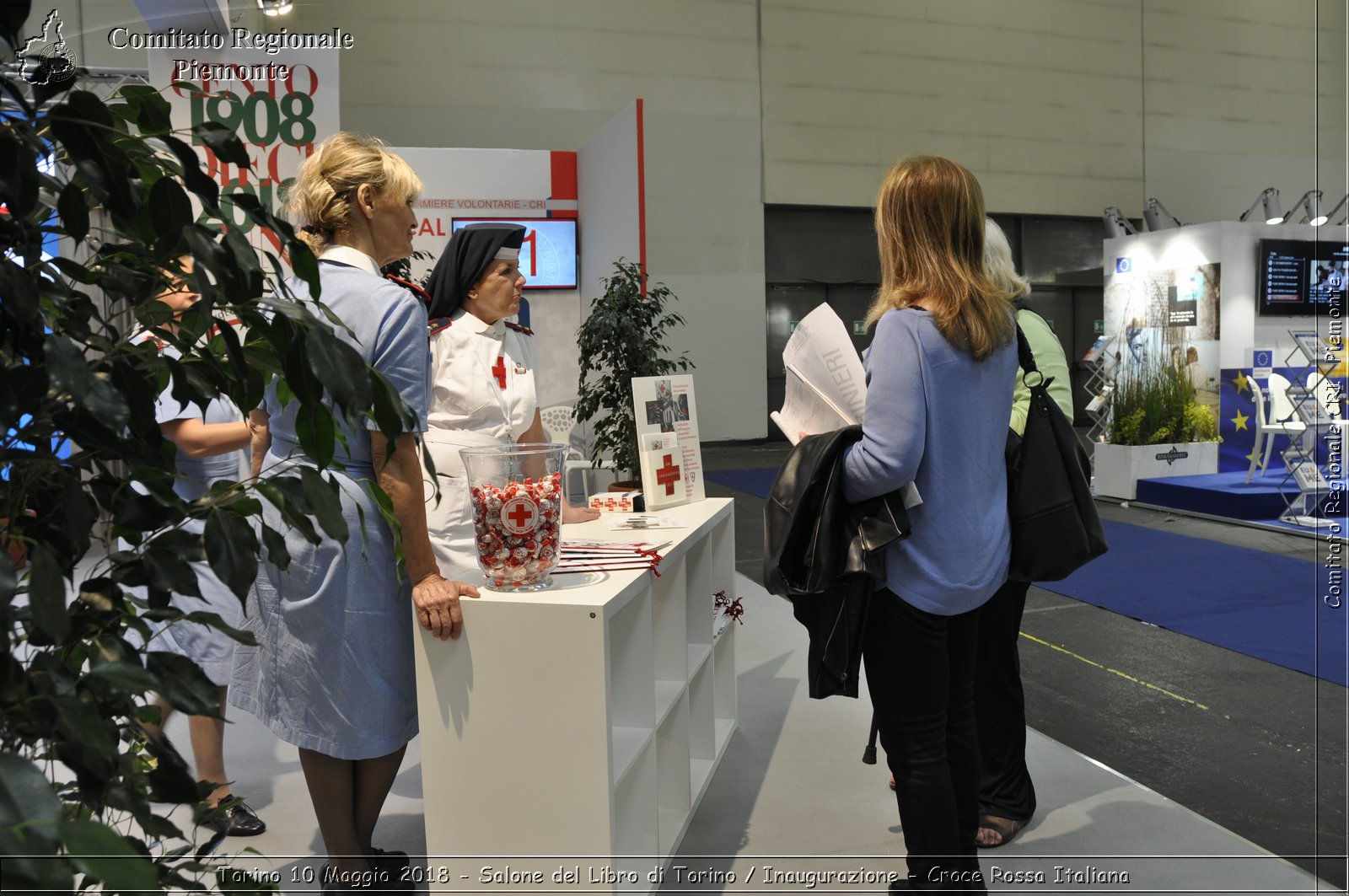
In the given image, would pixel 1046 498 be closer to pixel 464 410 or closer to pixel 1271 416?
pixel 464 410

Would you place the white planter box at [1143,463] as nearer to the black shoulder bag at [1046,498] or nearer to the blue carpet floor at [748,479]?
the blue carpet floor at [748,479]

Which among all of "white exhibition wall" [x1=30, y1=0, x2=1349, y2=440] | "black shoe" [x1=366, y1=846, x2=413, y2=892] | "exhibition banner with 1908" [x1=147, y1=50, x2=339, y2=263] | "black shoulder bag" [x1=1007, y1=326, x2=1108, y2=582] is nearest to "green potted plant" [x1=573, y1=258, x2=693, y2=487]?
"exhibition banner with 1908" [x1=147, y1=50, x2=339, y2=263]

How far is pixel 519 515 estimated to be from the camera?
1701mm

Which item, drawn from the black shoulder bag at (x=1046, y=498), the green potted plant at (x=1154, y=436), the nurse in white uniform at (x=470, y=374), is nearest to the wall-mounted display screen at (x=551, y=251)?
the green potted plant at (x=1154, y=436)

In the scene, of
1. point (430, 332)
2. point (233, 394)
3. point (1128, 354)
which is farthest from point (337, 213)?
point (1128, 354)

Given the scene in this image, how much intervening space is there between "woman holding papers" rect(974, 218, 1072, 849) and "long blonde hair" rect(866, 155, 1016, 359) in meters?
0.52

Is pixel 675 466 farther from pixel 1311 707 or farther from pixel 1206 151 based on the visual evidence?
pixel 1206 151

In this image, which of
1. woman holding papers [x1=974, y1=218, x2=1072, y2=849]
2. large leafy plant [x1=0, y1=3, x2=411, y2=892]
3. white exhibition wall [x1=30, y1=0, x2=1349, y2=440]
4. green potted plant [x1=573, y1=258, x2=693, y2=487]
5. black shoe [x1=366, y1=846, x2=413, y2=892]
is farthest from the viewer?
white exhibition wall [x1=30, y1=0, x2=1349, y2=440]

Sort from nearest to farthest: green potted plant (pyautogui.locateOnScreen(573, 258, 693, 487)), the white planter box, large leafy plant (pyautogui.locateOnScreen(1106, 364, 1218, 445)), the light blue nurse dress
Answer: the light blue nurse dress → green potted plant (pyautogui.locateOnScreen(573, 258, 693, 487)) → the white planter box → large leafy plant (pyautogui.locateOnScreen(1106, 364, 1218, 445))

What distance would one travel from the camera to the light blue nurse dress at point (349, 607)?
168 centimetres

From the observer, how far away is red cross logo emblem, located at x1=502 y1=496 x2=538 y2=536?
1.69 metres

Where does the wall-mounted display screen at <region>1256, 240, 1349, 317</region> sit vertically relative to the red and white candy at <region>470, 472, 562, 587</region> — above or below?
above

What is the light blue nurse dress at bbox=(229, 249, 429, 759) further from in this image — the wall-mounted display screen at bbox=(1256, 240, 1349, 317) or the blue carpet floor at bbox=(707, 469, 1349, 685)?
the wall-mounted display screen at bbox=(1256, 240, 1349, 317)

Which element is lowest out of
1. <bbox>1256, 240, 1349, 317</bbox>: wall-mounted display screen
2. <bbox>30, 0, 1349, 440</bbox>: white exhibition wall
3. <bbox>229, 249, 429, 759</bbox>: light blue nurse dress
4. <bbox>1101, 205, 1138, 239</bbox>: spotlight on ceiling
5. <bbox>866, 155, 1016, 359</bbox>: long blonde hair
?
<bbox>229, 249, 429, 759</bbox>: light blue nurse dress
